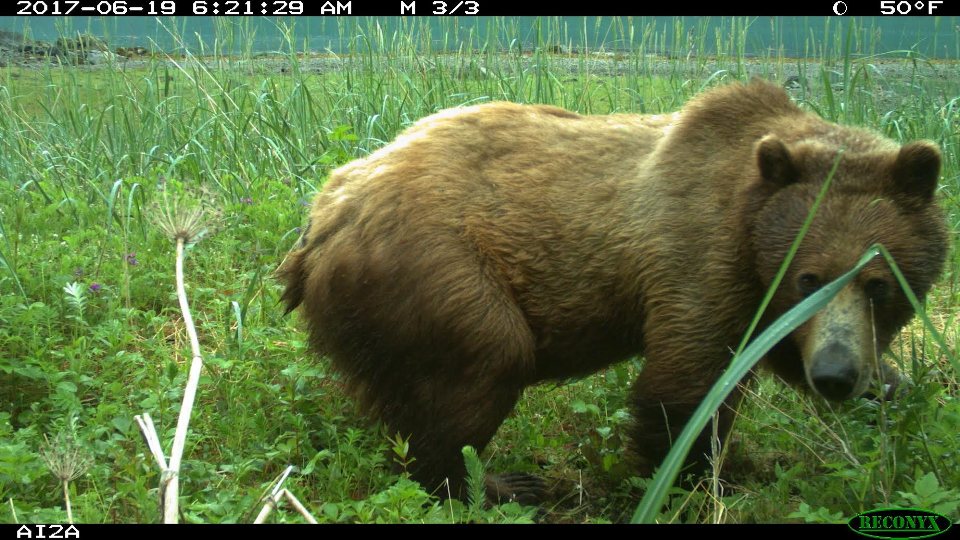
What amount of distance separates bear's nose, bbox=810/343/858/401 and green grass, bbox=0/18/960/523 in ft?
0.56

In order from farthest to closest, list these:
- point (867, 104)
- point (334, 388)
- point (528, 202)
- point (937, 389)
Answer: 1. point (867, 104)
2. point (334, 388)
3. point (528, 202)
4. point (937, 389)

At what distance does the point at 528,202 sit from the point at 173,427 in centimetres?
190

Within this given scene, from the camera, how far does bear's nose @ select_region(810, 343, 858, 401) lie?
365 cm

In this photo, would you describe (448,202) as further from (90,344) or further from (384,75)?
(384,75)

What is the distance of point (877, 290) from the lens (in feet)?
12.6

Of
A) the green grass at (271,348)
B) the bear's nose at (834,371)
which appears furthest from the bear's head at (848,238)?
the green grass at (271,348)

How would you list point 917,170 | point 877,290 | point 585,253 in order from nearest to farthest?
1. point 877,290
2. point 917,170
3. point 585,253

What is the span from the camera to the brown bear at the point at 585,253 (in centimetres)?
404

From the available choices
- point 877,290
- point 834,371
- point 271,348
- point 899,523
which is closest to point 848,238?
point 877,290

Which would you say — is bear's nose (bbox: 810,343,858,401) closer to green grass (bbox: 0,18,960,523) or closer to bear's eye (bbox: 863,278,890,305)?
green grass (bbox: 0,18,960,523)

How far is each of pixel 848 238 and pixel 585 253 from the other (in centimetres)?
112

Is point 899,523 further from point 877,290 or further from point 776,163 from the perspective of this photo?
point 776,163
